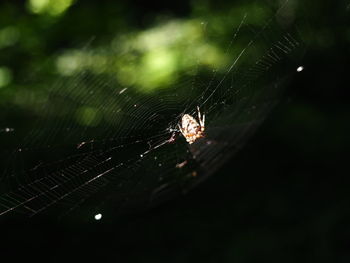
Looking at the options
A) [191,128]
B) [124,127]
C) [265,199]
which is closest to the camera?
[124,127]

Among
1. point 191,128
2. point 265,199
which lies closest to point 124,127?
point 191,128

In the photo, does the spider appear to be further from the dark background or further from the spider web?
the dark background

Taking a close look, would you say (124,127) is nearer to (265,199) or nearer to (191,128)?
(191,128)

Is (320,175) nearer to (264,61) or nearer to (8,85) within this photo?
(264,61)

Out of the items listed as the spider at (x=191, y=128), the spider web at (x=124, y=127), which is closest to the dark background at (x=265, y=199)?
the spider web at (x=124, y=127)

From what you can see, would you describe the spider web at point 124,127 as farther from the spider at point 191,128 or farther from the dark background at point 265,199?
the dark background at point 265,199

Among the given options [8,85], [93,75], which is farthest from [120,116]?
[8,85]
